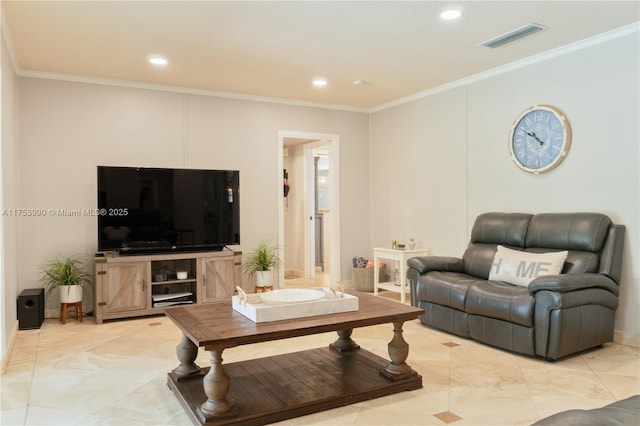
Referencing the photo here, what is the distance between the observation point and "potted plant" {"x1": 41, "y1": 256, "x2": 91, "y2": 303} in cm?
455

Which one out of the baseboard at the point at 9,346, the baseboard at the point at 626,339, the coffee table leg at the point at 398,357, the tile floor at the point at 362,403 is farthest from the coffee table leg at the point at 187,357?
the baseboard at the point at 626,339

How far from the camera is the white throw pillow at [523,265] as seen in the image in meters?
3.67

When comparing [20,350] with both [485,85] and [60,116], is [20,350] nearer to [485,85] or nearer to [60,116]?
[60,116]

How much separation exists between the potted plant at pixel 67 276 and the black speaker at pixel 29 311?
9.5 inches

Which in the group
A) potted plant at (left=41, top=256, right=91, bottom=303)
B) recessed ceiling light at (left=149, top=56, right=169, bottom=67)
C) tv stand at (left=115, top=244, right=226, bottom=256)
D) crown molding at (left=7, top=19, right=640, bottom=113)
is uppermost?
recessed ceiling light at (left=149, top=56, right=169, bottom=67)

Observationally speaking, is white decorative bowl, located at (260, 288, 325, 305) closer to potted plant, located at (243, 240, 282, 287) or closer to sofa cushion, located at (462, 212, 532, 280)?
sofa cushion, located at (462, 212, 532, 280)

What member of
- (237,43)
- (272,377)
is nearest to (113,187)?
(237,43)

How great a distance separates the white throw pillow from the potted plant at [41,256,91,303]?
3810mm

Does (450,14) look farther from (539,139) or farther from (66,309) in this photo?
(66,309)

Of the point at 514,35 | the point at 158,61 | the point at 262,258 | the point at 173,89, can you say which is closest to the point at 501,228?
the point at 514,35

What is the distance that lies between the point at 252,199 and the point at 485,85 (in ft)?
9.51

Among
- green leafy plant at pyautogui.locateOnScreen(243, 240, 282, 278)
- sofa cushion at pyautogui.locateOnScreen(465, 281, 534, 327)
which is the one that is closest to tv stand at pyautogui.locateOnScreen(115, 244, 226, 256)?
green leafy plant at pyautogui.locateOnScreen(243, 240, 282, 278)

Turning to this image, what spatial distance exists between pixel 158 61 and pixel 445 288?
324 cm

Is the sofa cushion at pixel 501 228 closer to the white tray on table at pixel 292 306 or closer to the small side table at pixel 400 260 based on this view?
the small side table at pixel 400 260
